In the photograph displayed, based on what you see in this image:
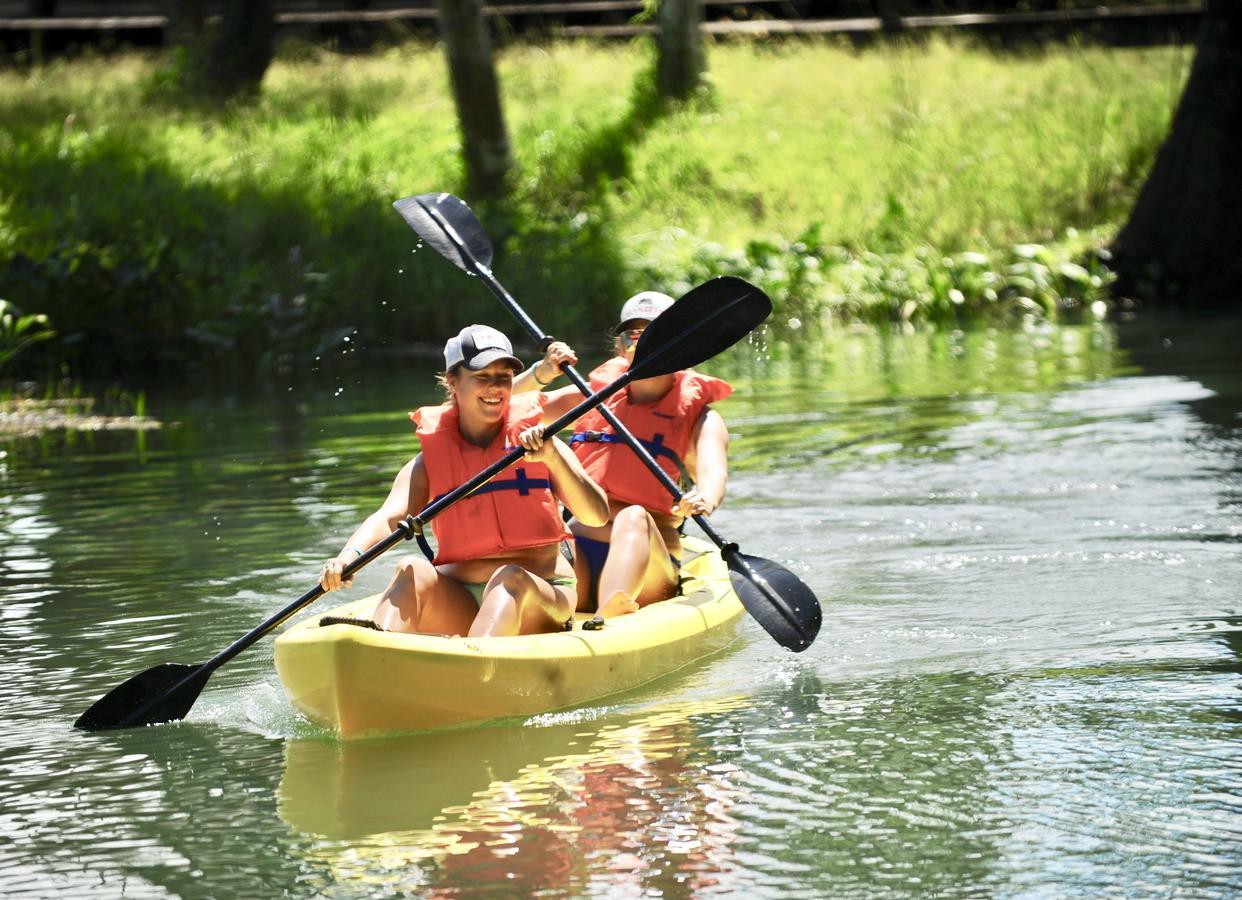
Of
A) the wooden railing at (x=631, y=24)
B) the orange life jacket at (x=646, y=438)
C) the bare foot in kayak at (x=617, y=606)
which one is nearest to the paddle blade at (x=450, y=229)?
the orange life jacket at (x=646, y=438)

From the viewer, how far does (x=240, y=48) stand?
2008 cm

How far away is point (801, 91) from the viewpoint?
1980cm

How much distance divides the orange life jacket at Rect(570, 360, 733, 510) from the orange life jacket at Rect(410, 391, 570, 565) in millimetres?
805

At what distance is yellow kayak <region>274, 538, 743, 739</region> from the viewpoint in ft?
15.9

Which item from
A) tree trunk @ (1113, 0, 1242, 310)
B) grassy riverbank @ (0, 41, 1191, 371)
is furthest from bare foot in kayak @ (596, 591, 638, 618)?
tree trunk @ (1113, 0, 1242, 310)

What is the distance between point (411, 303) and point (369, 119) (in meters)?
4.83

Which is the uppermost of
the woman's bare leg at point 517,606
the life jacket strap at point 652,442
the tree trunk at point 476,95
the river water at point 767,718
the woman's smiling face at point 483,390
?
the tree trunk at point 476,95

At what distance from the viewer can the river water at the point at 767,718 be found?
4051 mm

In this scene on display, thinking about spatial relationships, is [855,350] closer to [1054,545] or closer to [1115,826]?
[1054,545]

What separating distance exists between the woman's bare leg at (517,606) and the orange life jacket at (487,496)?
0.13 meters

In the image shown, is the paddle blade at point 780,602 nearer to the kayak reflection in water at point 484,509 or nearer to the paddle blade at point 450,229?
the kayak reflection in water at point 484,509

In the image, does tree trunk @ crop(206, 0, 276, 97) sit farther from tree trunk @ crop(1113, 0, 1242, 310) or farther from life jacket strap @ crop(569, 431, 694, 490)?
life jacket strap @ crop(569, 431, 694, 490)

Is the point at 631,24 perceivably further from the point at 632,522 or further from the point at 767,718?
the point at 767,718

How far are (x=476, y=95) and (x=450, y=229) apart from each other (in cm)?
907
